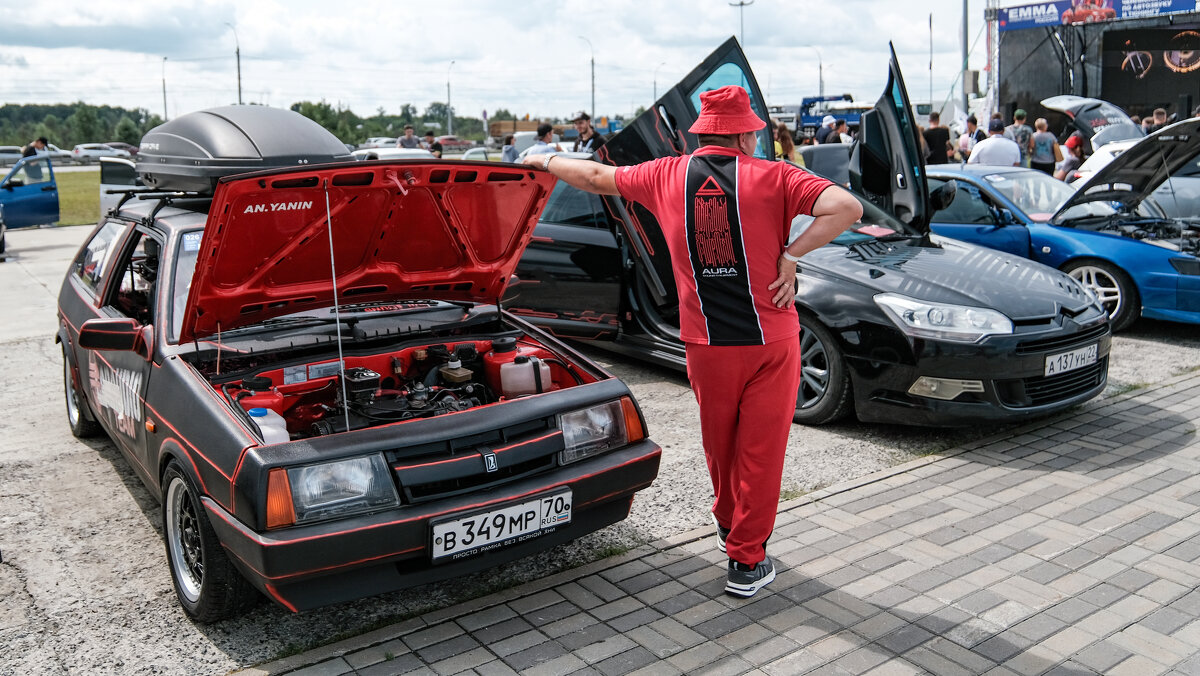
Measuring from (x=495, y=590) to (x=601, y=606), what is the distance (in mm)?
427

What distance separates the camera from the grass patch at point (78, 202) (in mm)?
20002

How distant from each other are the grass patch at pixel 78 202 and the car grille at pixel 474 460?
62.1ft

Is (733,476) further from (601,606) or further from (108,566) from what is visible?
(108,566)

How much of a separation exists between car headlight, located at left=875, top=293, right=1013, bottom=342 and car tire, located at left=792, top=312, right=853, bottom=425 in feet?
1.25

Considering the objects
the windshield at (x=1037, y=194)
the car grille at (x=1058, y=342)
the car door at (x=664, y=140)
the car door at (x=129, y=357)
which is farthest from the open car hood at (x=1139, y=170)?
the car door at (x=129, y=357)

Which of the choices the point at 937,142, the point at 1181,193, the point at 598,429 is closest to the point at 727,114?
the point at 598,429

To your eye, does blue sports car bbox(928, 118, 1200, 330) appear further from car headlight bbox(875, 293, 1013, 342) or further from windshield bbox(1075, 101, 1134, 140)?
windshield bbox(1075, 101, 1134, 140)

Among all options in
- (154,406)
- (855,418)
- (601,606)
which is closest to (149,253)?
(154,406)

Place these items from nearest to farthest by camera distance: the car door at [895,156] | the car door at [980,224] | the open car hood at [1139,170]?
the car door at [895,156] → the open car hood at [1139,170] → the car door at [980,224]

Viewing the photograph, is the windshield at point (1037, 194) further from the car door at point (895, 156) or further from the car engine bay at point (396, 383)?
the car engine bay at point (396, 383)

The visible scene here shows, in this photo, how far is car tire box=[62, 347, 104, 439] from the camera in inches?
201

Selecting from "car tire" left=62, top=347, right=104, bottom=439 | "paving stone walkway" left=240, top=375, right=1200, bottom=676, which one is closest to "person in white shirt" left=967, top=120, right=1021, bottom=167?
"paving stone walkway" left=240, top=375, right=1200, bottom=676

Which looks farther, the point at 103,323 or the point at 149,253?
the point at 149,253

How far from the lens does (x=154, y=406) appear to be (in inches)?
140
